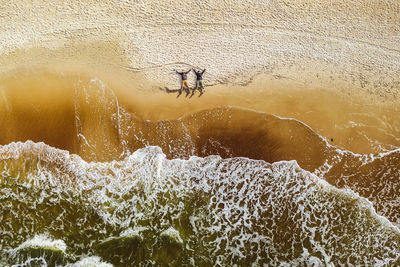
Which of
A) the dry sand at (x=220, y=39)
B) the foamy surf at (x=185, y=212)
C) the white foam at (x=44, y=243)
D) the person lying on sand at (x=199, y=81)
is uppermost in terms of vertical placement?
the dry sand at (x=220, y=39)

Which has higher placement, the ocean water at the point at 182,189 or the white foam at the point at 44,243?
the ocean water at the point at 182,189

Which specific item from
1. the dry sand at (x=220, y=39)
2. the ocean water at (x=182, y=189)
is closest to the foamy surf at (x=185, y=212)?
the ocean water at (x=182, y=189)

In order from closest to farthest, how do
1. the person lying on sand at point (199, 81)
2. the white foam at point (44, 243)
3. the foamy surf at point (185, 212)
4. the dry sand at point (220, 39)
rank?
the foamy surf at point (185, 212), the white foam at point (44, 243), the person lying on sand at point (199, 81), the dry sand at point (220, 39)

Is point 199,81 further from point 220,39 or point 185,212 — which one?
point 185,212

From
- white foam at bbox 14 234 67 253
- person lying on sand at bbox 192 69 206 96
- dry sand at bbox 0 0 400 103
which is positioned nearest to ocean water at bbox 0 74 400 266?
white foam at bbox 14 234 67 253

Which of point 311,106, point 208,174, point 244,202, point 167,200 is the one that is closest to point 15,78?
point 167,200

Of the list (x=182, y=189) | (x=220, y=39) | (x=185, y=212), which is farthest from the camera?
(x=220, y=39)

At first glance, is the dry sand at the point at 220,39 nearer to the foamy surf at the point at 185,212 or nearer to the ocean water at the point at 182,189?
the ocean water at the point at 182,189

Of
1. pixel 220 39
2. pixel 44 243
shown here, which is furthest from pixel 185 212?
pixel 220 39
